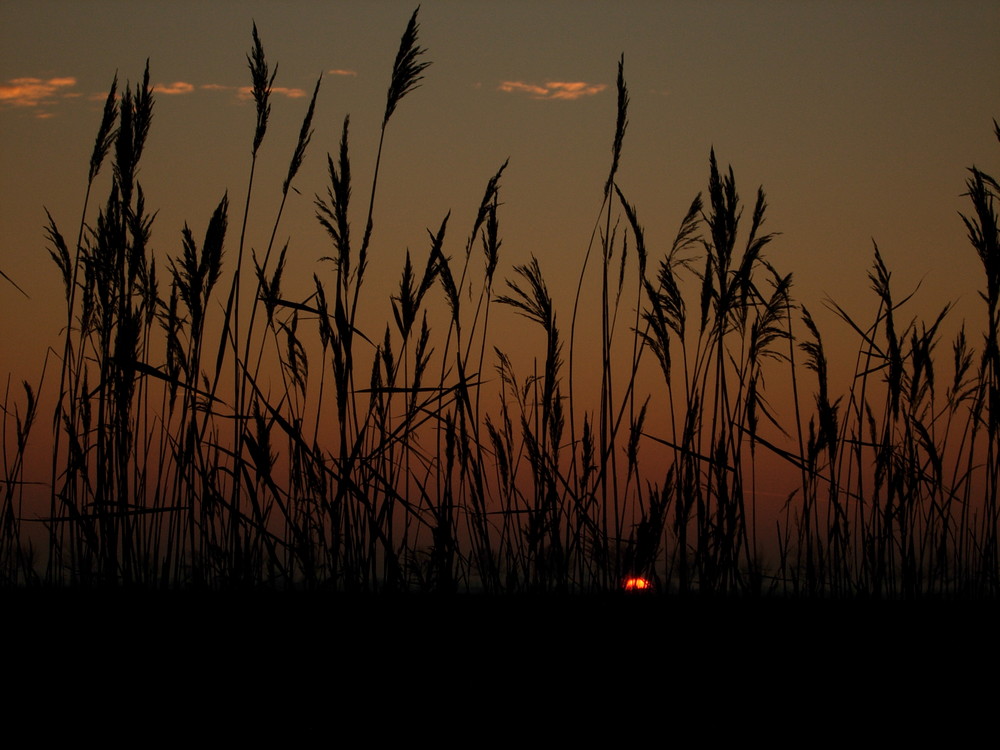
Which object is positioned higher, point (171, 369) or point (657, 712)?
point (171, 369)

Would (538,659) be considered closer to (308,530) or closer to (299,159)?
(308,530)

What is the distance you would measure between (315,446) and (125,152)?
922mm

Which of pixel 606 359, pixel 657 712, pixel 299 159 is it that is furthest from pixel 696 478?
pixel 299 159

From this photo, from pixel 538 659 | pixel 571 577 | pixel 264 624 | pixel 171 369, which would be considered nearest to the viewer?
pixel 538 659

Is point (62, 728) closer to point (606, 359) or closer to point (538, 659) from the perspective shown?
point (538, 659)

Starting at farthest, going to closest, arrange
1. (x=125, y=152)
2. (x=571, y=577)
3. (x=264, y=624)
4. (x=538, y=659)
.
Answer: (x=571, y=577) < (x=125, y=152) < (x=264, y=624) < (x=538, y=659)

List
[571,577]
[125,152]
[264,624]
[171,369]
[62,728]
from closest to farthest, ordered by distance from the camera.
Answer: [62,728], [264,624], [125,152], [571,577], [171,369]

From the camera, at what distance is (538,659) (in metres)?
1.62

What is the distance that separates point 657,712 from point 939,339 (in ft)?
6.73

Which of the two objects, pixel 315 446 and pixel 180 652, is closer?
pixel 180 652

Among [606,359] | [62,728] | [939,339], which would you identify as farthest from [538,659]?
[939,339]

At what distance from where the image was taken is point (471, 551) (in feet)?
8.70

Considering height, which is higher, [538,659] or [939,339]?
[939,339]

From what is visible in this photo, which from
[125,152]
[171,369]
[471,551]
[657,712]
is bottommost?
[657,712]
